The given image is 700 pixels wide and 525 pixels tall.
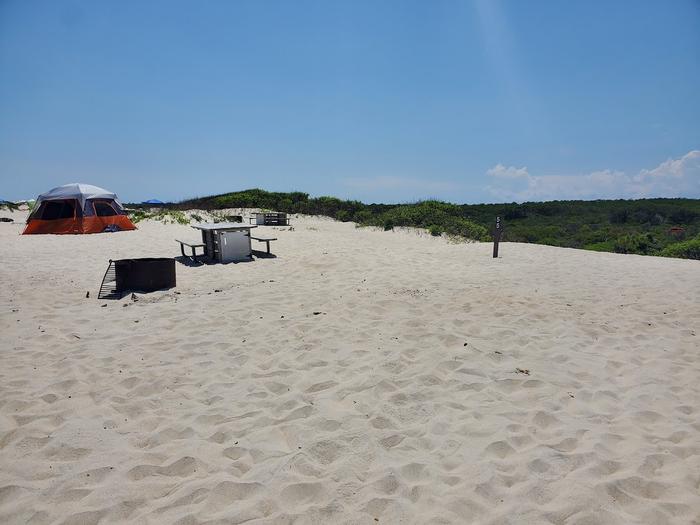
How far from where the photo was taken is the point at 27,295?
19.7 ft

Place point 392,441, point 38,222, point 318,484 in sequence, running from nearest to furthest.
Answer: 1. point 318,484
2. point 392,441
3. point 38,222

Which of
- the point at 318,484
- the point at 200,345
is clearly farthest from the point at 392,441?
the point at 200,345

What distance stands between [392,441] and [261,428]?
90 cm

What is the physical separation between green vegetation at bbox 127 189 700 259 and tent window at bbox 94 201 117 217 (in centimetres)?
1033

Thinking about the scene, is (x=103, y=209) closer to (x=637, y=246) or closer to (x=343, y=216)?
(x=343, y=216)

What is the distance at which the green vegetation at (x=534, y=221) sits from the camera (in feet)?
50.8

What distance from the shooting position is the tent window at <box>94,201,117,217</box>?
48.0 feet

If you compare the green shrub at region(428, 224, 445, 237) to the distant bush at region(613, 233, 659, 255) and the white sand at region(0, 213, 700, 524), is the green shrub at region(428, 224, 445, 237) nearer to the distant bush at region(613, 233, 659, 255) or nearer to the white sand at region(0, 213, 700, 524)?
the distant bush at region(613, 233, 659, 255)

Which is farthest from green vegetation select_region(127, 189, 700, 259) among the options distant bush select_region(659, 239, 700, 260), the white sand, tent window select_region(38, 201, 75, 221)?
tent window select_region(38, 201, 75, 221)

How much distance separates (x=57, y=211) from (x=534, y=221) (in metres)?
28.0

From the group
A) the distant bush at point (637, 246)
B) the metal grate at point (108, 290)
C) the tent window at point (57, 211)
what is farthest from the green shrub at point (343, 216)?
the metal grate at point (108, 290)

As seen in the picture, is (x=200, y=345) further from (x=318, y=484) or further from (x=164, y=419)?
(x=318, y=484)

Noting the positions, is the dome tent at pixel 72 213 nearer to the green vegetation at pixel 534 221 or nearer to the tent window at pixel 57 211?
the tent window at pixel 57 211

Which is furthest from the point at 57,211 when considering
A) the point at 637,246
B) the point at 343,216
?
the point at 637,246
